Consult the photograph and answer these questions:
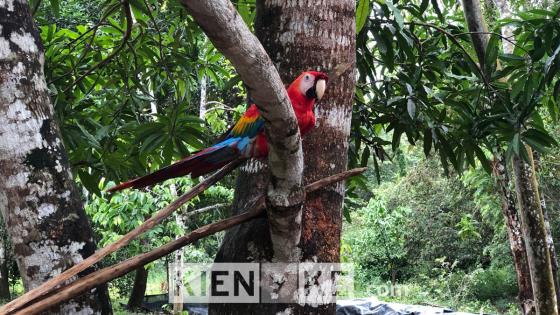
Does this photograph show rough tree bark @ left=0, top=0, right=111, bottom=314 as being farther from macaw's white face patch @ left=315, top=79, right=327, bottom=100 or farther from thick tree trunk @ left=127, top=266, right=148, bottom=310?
thick tree trunk @ left=127, top=266, right=148, bottom=310

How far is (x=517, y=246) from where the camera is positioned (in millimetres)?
4316

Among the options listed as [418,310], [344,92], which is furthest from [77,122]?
[418,310]

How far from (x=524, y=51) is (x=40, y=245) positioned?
1736mm

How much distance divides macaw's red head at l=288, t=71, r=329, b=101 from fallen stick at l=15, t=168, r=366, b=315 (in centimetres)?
16

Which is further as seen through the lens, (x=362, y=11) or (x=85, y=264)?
(x=362, y=11)

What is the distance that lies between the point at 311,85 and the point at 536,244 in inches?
97.3

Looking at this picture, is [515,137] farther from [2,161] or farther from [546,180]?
[546,180]

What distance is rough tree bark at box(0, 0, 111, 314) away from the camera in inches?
44.0

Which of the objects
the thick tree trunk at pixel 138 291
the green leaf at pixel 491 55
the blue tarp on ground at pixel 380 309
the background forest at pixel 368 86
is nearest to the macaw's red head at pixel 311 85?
the background forest at pixel 368 86

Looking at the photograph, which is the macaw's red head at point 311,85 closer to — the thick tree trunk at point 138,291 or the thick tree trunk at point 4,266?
the thick tree trunk at point 138,291

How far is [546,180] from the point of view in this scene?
26.2 feet

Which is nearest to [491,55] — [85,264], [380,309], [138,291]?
[85,264]

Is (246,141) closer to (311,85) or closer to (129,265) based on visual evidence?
(311,85)

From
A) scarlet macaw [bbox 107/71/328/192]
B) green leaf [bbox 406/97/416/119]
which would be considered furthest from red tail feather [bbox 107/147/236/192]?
green leaf [bbox 406/97/416/119]
